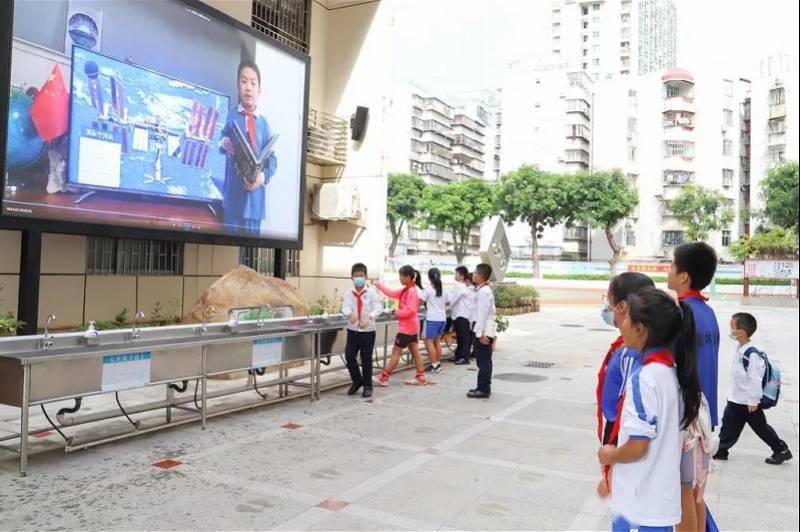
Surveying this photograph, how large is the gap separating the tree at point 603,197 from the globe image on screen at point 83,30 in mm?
39791

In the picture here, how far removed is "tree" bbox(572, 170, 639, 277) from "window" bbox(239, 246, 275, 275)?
Answer: 34.1m

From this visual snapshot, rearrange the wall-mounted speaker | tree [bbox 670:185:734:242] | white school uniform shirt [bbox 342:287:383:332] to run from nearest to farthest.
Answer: white school uniform shirt [bbox 342:287:383:332]
the wall-mounted speaker
tree [bbox 670:185:734:242]

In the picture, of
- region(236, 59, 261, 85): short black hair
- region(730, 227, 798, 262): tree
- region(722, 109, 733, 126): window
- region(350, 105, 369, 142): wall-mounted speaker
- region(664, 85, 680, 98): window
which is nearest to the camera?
region(236, 59, 261, 85): short black hair

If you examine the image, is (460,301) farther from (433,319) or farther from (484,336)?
(484,336)

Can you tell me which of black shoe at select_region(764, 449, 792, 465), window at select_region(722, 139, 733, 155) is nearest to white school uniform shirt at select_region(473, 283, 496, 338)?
black shoe at select_region(764, 449, 792, 465)

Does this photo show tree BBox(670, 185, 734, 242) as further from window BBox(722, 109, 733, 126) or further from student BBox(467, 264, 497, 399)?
student BBox(467, 264, 497, 399)

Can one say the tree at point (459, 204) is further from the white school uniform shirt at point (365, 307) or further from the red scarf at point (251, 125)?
the white school uniform shirt at point (365, 307)

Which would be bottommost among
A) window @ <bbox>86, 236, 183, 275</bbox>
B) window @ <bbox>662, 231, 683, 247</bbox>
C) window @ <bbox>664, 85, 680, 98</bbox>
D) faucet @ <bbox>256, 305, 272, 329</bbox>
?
faucet @ <bbox>256, 305, 272, 329</bbox>

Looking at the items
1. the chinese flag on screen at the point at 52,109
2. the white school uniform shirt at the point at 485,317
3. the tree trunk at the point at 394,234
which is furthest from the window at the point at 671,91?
the chinese flag on screen at the point at 52,109

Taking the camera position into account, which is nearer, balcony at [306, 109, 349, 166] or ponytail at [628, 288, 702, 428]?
ponytail at [628, 288, 702, 428]

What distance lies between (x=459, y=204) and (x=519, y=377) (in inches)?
1542

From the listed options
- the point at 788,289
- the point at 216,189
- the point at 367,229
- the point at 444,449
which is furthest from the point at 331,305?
the point at 788,289

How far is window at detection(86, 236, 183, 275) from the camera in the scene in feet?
34.1

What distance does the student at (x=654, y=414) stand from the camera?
7.19 feet
